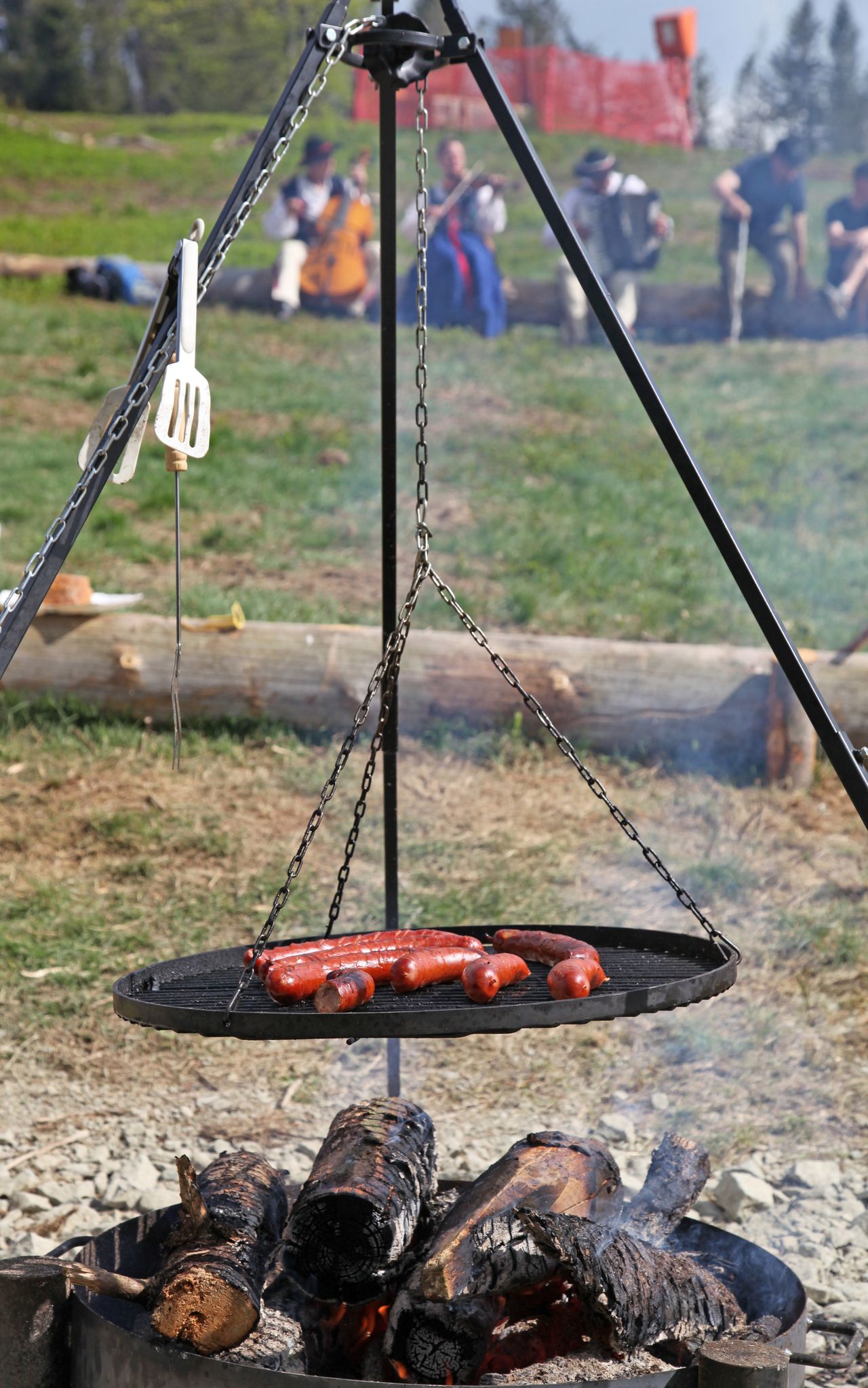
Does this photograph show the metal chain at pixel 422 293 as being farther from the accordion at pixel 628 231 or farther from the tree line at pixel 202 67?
the tree line at pixel 202 67

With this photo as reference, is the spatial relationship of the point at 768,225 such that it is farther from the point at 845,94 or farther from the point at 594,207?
the point at 845,94

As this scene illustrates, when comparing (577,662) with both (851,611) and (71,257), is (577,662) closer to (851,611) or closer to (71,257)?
(851,611)

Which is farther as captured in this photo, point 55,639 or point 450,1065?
point 55,639

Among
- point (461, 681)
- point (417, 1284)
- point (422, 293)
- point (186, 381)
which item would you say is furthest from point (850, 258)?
point (417, 1284)

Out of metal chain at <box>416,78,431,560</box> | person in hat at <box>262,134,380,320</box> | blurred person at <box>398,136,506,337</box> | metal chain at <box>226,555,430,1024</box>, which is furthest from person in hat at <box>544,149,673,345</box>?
metal chain at <box>226,555,430,1024</box>

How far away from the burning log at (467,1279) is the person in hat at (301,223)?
11399mm

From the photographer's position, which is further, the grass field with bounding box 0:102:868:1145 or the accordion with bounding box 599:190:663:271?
the accordion with bounding box 599:190:663:271

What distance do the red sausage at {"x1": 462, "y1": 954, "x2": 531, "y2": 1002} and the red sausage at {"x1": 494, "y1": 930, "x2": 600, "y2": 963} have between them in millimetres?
174

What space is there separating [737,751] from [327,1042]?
92.6 inches

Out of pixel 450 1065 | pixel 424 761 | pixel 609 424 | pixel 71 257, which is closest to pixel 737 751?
pixel 424 761

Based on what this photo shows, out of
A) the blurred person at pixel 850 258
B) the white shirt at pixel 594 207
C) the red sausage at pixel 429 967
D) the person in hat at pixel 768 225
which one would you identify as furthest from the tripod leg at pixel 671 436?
the blurred person at pixel 850 258

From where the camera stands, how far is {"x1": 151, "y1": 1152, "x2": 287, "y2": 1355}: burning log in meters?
2.18

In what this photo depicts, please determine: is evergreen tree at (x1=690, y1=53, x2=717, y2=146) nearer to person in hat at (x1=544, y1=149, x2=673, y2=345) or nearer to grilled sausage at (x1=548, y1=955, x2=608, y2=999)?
person in hat at (x1=544, y1=149, x2=673, y2=345)

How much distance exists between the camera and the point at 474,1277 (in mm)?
2209
